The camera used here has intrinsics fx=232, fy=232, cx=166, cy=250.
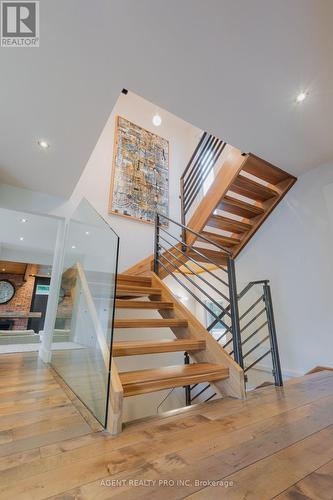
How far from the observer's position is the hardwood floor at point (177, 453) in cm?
86

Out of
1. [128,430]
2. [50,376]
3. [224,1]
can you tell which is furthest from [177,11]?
[50,376]

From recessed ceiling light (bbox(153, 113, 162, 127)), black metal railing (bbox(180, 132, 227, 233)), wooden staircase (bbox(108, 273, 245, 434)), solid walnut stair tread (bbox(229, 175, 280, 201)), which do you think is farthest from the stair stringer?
recessed ceiling light (bbox(153, 113, 162, 127))

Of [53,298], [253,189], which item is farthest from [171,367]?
[253,189]

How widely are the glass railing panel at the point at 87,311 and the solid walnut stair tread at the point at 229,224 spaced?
1.61 metres

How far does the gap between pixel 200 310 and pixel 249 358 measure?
2.13 m

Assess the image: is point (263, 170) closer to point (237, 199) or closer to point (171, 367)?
point (237, 199)

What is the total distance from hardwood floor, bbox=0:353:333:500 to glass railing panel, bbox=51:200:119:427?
205mm

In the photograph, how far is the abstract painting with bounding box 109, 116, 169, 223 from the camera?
4484 millimetres

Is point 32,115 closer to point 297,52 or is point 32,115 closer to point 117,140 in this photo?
point 297,52

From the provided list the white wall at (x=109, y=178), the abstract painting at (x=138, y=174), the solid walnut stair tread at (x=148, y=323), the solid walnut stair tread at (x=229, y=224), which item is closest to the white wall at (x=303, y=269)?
the solid walnut stair tread at (x=229, y=224)

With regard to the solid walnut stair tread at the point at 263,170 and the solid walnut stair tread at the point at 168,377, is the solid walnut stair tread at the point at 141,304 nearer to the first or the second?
the solid walnut stair tread at the point at 168,377

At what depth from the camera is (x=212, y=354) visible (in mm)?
2055

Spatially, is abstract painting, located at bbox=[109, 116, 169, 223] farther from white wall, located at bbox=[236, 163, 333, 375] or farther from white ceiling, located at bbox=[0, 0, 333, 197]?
white wall, located at bbox=[236, 163, 333, 375]

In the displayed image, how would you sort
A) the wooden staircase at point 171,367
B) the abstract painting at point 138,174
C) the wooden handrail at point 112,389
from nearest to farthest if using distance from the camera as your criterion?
the wooden handrail at point 112,389 < the wooden staircase at point 171,367 < the abstract painting at point 138,174
